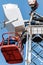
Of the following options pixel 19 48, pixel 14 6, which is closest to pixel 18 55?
pixel 19 48

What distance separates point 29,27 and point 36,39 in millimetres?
735

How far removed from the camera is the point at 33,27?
15.0 m

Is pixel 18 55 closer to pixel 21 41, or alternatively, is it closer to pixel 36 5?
pixel 21 41

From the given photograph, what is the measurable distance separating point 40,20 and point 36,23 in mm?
224

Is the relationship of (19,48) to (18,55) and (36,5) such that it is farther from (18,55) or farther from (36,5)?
(36,5)

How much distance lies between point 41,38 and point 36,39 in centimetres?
30

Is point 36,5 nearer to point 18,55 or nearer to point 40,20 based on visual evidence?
point 40,20

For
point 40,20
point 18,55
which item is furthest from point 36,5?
point 18,55

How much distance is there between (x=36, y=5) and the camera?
15602 mm

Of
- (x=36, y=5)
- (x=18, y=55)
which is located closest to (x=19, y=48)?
(x=18, y=55)

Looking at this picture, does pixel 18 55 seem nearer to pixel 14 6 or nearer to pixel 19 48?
pixel 19 48

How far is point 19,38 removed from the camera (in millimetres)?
15102

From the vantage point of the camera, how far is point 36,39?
15727 mm

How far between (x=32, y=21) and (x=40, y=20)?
28cm
